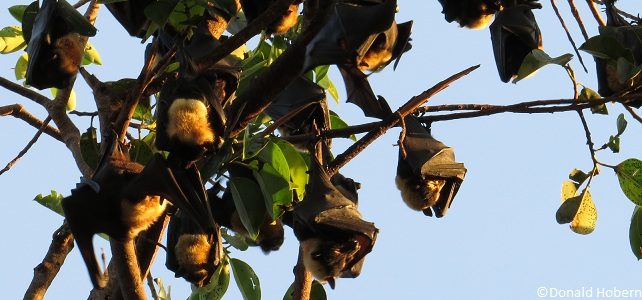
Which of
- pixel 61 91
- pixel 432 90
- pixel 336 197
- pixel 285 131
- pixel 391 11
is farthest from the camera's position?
pixel 285 131

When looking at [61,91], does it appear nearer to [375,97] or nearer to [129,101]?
[129,101]

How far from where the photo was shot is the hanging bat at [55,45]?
15.2 ft

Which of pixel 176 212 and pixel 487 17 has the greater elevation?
pixel 487 17

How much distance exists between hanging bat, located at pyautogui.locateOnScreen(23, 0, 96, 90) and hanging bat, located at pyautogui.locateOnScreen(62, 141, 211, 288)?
60cm

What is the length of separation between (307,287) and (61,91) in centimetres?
149

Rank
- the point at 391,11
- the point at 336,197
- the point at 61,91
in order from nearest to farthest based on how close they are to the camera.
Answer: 1. the point at 391,11
2. the point at 336,197
3. the point at 61,91

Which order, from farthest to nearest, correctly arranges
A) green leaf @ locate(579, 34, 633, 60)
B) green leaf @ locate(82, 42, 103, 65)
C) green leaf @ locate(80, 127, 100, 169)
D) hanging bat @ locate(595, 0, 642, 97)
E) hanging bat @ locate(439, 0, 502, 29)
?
green leaf @ locate(82, 42, 103, 65)
hanging bat @ locate(439, 0, 502, 29)
green leaf @ locate(80, 127, 100, 169)
hanging bat @ locate(595, 0, 642, 97)
green leaf @ locate(579, 34, 633, 60)

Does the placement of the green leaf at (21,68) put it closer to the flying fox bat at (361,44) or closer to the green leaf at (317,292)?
the green leaf at (317,292)

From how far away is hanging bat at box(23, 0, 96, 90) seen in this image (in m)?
4.63

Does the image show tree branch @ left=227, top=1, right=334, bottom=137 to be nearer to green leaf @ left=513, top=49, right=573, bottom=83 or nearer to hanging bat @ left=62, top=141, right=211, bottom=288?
hanging bat @ left=62, top=141, right=211, bottom=288

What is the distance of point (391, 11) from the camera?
12.7ft

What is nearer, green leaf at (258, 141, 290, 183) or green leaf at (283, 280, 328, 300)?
green leaf at (258, 141, 290, 183)

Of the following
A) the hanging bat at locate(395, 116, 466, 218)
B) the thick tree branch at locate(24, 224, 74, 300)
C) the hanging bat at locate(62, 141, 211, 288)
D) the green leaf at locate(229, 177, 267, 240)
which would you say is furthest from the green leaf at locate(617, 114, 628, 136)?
the thick tree branch at locate(24, 224, 74, 300)

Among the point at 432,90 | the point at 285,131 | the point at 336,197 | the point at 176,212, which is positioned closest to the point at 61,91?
the point at 176,212
